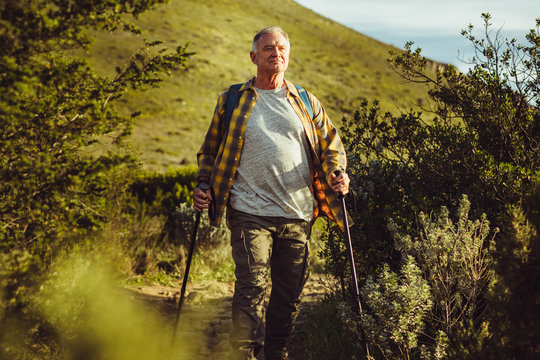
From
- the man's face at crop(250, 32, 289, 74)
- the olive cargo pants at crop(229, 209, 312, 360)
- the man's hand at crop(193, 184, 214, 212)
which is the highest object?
the man's face at crop(250, 32, 289, 74)

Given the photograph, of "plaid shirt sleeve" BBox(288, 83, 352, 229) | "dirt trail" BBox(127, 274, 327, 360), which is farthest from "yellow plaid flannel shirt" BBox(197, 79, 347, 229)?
"dirt trail" BBox(127, 274, 327, 360)

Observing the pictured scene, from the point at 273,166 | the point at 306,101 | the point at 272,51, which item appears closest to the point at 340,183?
the point at 273,166

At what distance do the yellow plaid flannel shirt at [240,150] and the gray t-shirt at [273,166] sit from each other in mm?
59

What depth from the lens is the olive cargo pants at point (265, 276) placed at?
3.02 meters

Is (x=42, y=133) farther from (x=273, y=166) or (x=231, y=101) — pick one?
(x=273, y=166)

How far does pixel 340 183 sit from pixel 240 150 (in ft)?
2.51

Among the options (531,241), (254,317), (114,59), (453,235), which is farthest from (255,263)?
(114,59)

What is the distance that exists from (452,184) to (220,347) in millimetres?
2564

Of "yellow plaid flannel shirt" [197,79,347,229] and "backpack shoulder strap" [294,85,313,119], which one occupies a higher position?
"backpack shoulder strap" [294,85,313,119]

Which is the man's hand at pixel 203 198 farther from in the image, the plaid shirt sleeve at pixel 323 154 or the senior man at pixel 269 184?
the plaid shirt sleeve at pixel 323 154

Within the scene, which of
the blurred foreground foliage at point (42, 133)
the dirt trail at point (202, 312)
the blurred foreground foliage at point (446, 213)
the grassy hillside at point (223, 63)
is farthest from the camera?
the grassy hillside at point (223, 63)

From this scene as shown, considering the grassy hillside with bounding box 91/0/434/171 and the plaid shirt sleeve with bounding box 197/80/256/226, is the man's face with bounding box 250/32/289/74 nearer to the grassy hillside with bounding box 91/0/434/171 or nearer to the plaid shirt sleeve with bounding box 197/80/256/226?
the plaid shirt sleeve with bounding box 197/80/256/226

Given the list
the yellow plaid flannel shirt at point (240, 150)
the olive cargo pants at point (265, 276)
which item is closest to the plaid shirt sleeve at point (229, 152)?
→ the yellow plaid flannel shirt at point (240, 150)

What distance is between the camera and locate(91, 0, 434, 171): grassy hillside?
27938 mm
